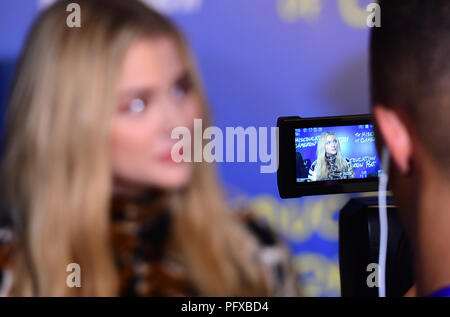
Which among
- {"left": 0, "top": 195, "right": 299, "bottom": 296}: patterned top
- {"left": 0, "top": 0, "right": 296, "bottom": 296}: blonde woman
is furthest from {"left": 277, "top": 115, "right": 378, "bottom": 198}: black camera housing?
{"left": 0, "top": 195, "right": 299, "bottom": 296}: patterned top

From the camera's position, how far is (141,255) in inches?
51.8

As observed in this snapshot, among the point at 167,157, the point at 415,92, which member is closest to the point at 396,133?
the point at 415,92

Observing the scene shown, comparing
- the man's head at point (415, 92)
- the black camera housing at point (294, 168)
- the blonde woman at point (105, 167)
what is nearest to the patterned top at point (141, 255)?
the blonde woman at point (105, 167)

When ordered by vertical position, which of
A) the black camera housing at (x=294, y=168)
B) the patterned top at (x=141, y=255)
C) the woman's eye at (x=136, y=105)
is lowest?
the patterned top at (x=141, y=255)

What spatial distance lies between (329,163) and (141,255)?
49 cm

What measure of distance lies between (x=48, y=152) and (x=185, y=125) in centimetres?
31

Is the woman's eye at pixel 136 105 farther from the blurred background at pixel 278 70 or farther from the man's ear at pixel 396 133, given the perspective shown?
the man's ear at pixel 396 133

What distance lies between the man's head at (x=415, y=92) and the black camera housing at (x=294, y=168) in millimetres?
319

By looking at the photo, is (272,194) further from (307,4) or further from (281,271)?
(307,4)

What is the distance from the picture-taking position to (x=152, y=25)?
130 centimetres

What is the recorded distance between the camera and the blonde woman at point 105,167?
1275 millimetres

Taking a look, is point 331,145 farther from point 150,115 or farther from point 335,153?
point 150,115

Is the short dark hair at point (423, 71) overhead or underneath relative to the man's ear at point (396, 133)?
overhead
